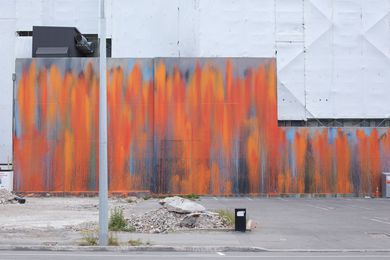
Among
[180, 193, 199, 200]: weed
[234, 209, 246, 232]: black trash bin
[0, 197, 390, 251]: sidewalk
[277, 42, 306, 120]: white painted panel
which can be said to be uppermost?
[277, 42, 306, 120]: white painted panel

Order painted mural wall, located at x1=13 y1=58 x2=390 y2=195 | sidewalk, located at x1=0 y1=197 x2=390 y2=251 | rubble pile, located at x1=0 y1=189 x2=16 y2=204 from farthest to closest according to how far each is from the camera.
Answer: painted mural wall, located at x1=13 y1=58 x2=390 y2=195 < rubble pile, located at x1=0 y1=189 x2=16 y2=204 < sidewalk, located at x1=0 y1=197 x2=390 y2=251

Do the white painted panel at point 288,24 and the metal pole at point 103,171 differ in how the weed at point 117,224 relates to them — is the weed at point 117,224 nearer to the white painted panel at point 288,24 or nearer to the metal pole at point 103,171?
the metal pole at point 103,171

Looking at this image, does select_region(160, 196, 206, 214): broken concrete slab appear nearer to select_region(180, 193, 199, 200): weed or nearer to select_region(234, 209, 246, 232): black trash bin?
select_region(234, 209, 246, 232): black trash bin

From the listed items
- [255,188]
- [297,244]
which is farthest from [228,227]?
[255,188]

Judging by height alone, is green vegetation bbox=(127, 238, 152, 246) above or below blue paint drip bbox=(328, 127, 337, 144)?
below

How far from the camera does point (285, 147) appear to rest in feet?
105

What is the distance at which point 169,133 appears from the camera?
104 ft

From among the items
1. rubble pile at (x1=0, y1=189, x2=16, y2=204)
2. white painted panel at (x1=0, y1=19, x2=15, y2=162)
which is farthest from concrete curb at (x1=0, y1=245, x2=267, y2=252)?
white painted panel at (x1=0, y1=19, x2=15, y2=162)

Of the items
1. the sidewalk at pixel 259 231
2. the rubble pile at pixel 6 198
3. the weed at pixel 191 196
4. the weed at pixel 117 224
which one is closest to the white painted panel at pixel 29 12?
the rubble pile at pixel 6 198

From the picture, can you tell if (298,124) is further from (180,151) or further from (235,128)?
(180,151)

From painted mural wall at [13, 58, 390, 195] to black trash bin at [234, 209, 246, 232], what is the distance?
15.3 m

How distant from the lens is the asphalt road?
463 inches

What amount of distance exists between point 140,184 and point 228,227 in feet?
50.6

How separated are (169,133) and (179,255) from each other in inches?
770
